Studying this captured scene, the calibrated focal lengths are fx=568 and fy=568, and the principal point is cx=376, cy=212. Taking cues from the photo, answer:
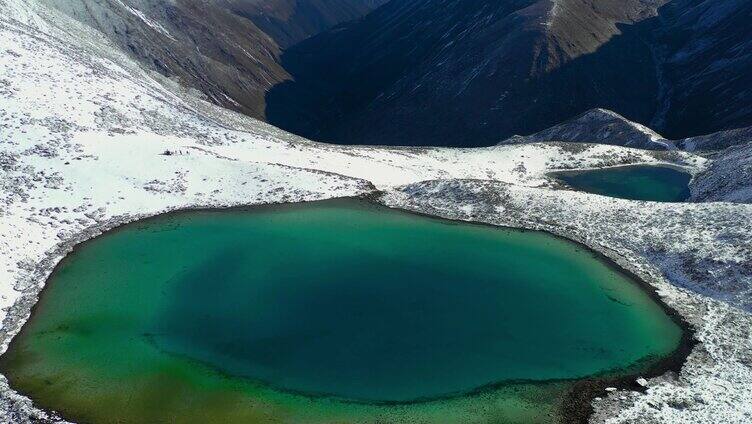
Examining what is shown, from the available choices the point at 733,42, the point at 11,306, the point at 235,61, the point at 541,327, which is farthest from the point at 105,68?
the point at 733,42

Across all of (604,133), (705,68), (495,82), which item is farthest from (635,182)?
(705,68)

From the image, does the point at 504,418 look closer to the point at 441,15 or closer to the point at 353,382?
the point at 353,382

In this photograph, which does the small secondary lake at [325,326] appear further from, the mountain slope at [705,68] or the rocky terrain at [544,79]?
the mountain slope at [705,68]

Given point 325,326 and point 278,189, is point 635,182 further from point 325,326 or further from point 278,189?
point 325,326

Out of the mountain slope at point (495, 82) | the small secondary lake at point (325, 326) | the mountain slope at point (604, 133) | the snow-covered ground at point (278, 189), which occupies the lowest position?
the small secondary lake at point (325, 326)

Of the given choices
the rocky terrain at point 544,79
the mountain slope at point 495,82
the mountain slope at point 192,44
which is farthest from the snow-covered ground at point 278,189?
the rocky terrain at point 544,79

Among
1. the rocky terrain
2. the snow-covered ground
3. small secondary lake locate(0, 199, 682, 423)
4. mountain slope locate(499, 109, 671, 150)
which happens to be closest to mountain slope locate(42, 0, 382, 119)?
the rocky terrain

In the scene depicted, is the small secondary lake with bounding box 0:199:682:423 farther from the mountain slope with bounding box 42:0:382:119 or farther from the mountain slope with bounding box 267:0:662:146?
the mountain slope with bounding box 42:0:382:119
